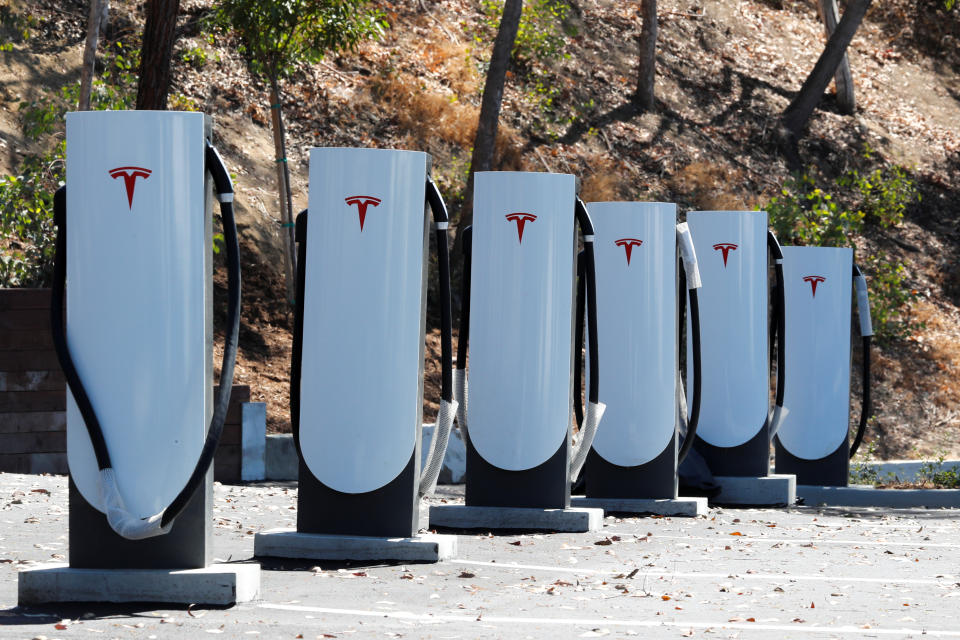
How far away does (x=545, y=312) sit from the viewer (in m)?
8.22

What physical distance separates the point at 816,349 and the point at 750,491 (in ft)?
5.85

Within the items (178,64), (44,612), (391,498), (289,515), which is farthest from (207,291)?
(178,64)

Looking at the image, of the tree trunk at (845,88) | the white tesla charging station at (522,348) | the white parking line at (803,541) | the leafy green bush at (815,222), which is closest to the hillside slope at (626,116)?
the tree trunk at (845,88)

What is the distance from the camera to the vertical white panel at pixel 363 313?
6.68 metres

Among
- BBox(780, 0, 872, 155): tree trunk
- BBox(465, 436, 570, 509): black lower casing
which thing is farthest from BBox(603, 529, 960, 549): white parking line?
BBox(780, 0, 872, 155): tree trunk

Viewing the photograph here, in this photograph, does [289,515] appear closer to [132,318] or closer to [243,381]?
[132,318]

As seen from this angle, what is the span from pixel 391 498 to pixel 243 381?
791 centimetres

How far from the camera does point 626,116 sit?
23.3m

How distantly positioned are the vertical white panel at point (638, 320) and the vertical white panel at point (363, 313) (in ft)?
9.64

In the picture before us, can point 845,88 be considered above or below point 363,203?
above

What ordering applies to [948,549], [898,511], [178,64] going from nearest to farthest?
[948,549]
[898,511]
[178,64]


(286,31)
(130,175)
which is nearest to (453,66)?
(286,31)

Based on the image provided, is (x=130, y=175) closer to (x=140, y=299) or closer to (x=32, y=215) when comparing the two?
(x=140, y=299)

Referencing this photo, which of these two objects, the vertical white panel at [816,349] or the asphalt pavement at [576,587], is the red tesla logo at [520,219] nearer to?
the asphalt pavement at [576,587]
